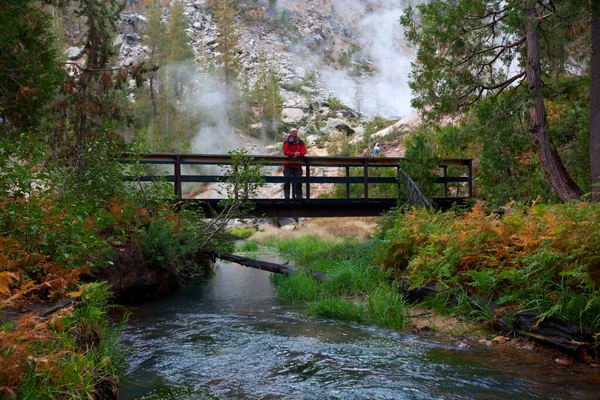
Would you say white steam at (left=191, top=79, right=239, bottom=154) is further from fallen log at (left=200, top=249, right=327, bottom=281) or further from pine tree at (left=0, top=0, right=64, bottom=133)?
fallen log at (left=200, top=249, right=327, bottom=281)

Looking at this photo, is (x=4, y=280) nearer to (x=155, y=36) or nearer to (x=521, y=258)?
(x=521, y=258)

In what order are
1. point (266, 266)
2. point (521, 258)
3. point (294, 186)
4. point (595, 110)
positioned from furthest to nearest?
point (294, 186)
point (595, 110)
point (266, 266)
point (521, 258)

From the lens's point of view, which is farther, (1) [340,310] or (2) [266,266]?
(2) [266,266]

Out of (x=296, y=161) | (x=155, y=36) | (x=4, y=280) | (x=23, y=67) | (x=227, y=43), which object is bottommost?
(x=4, y=280)

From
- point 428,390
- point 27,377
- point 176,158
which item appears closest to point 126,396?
point 27,377

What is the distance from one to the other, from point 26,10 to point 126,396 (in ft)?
31.7

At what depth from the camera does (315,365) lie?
519 cm

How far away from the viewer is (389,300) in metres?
7.20

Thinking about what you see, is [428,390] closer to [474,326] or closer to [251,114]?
[474,326]

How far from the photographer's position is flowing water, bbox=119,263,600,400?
4.43 metres

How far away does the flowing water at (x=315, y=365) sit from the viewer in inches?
175

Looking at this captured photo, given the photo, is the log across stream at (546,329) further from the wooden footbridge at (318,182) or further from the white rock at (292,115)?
the white rock at (292,115)

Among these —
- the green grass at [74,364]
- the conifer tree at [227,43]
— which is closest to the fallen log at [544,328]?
the green grass at [74,364]

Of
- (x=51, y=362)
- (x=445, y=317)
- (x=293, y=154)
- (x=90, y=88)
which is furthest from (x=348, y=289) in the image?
(x=90, y=88)
